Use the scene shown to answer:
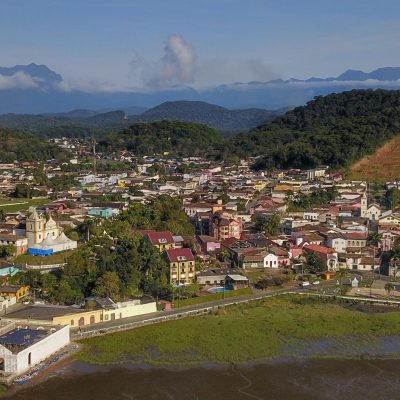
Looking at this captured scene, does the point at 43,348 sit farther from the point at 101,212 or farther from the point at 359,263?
the point at 101,212

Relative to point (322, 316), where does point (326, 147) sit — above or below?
above

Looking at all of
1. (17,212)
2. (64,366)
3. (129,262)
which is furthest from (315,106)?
(64,366)

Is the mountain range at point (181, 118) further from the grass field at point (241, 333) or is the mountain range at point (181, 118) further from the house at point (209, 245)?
the grass field at point (241, 333)

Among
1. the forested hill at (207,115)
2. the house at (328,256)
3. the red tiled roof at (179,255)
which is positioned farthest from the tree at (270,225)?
the forested hill at (207,115)

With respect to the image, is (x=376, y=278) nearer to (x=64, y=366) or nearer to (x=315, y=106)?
(x=64, y=366)

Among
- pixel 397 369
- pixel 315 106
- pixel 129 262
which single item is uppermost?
pixel 315 106

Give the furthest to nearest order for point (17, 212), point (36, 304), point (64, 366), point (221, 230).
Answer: point (17, 212) < point (221, 230) < point (36, 304) < point (64, 366)

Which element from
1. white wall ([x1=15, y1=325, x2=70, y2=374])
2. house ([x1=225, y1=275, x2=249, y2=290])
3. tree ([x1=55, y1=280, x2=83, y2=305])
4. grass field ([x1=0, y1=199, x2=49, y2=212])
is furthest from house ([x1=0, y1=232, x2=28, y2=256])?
grass field ([x1=0, y1=199, x2=49, y2=212])
